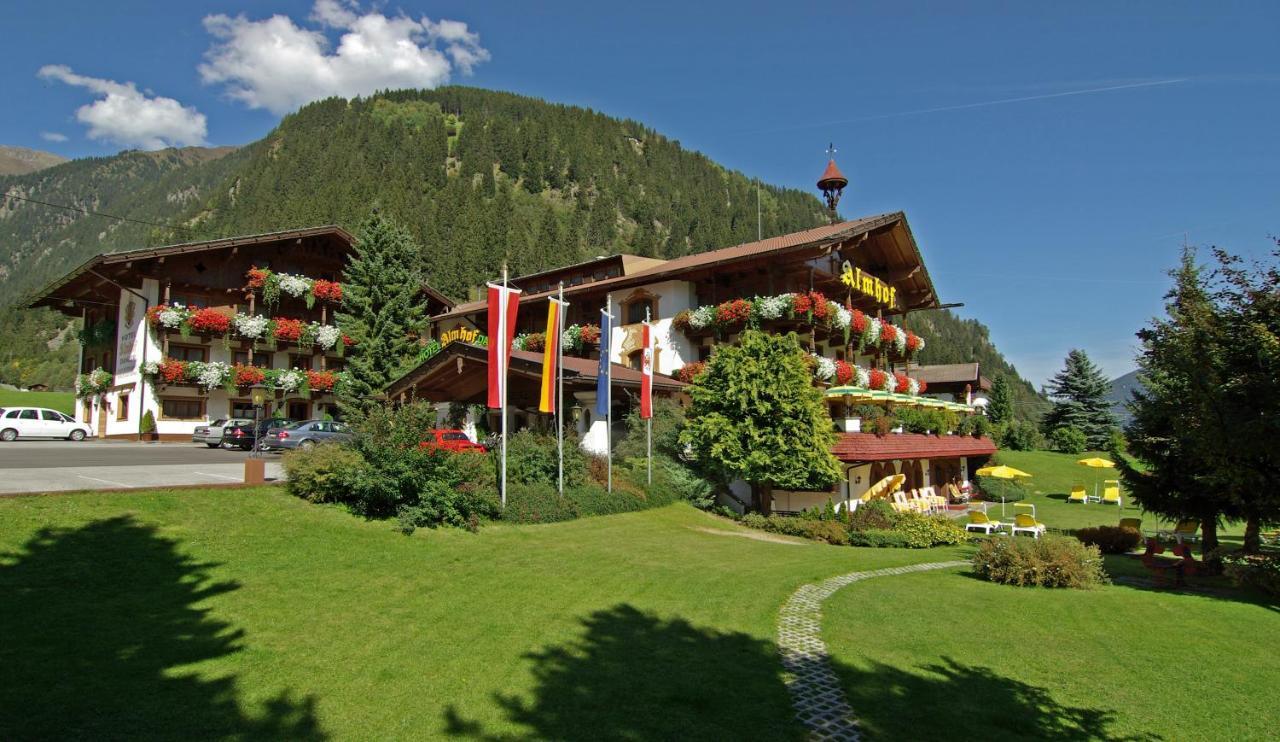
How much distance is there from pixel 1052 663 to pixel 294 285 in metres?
43.9

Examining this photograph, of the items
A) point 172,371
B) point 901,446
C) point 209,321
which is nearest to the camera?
point 901,446

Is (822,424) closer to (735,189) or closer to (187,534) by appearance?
(187,534)

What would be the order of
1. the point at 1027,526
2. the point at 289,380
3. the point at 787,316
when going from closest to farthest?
the point at 1027,526 < the point at 787,316 < the point at 289,380

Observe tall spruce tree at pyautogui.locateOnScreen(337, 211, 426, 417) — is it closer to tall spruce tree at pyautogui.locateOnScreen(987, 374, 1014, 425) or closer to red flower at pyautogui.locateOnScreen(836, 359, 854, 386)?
red flower at pyautogui.locateOnScreen(836, 359, 854, 386)

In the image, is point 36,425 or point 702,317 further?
point 36,425

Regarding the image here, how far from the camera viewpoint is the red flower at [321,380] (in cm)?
4341

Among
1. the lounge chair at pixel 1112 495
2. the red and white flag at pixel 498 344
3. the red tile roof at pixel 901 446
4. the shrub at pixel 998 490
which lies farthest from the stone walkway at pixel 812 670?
the lounge chair at pixel 1112 495

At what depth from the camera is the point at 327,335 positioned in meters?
44.4

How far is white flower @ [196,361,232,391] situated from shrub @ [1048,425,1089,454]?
58767 mm

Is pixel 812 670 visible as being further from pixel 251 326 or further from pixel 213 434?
pixel 251 326

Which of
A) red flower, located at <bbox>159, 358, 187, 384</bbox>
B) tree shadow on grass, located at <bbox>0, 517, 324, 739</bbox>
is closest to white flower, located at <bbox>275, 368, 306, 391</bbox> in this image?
red flower, located at <bbox>159, 358, 187, 384</bbox>

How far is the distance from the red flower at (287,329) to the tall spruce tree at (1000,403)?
2148 inches

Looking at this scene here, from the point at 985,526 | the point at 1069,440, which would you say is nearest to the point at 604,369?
the point at 985,526

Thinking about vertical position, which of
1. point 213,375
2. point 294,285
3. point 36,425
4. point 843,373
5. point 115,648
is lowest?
point 115,648
